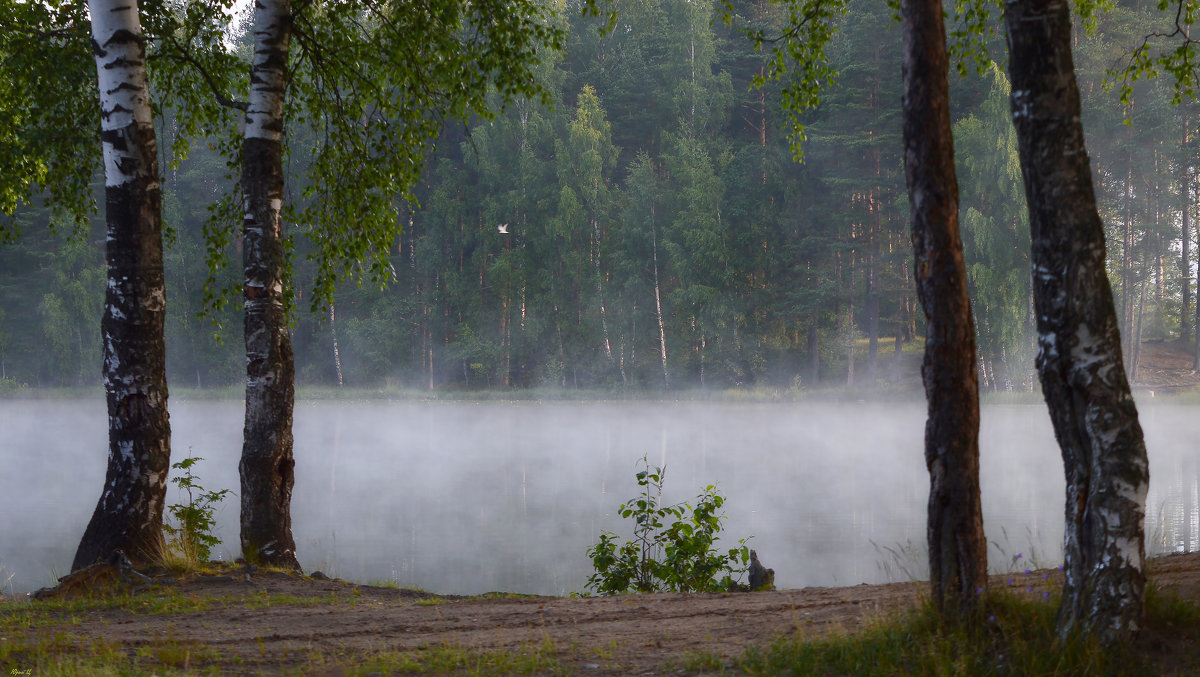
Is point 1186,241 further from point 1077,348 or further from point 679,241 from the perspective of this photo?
point 1077,348

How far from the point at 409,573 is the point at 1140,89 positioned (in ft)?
108

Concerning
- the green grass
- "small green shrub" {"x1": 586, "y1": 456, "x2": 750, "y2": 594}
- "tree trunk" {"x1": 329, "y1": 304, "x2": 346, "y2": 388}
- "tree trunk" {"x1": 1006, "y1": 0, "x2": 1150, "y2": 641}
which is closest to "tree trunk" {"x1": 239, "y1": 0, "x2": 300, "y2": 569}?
"small green shrub" {"x1": 586, "y1": 456, "x2": 750, "y2": 594}

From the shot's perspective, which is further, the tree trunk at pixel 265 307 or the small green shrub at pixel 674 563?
the tree trunk at pixel 265 307

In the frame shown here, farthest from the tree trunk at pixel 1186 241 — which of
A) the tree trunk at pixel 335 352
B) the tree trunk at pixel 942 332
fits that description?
the tree trunk at pixel 942 332

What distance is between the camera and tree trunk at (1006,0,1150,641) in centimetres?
385

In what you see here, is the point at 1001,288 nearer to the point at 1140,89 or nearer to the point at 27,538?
the point at 1140,89

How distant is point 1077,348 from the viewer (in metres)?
3.92

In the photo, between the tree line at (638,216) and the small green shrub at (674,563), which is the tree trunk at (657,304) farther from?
the small green shrub at (674,563)

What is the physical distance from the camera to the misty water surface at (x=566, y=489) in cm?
1073

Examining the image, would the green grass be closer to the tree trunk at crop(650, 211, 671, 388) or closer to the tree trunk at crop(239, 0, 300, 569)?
the tree trunk at crop(239, 0, 300, 569)

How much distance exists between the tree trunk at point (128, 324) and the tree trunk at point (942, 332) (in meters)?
5.67

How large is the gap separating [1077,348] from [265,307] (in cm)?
617

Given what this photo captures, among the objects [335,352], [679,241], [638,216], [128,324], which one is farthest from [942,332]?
[335,352]

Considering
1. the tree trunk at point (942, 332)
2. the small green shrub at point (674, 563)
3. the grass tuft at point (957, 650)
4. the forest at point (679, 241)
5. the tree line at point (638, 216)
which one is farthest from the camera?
the forest at point (679, 241)
